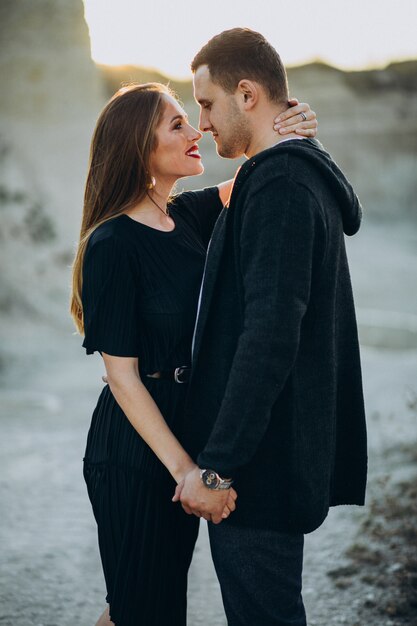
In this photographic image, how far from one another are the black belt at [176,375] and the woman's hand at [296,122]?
27.8 inches

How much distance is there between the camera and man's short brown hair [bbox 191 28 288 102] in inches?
77.9

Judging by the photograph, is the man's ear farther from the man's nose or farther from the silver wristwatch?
the silver wristwatch

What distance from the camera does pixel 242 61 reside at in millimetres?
1976

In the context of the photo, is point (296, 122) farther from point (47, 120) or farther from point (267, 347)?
point (47, 120)

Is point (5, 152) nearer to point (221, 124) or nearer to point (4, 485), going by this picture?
point (4, 485)

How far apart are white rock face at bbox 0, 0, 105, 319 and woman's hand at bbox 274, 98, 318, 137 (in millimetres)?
8950

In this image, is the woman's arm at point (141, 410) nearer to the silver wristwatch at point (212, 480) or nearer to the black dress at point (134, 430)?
the black dress at point (134, 430)

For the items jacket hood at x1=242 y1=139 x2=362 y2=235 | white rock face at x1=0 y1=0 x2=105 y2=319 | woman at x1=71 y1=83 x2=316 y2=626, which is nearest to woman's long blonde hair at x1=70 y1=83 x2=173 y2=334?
woman at x1=71 y1=83 x2=316 y2=626

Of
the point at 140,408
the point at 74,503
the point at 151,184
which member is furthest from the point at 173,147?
the point at 74,503

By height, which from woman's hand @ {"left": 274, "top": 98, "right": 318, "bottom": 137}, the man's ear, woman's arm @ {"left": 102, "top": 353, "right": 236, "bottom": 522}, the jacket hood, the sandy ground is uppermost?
the man's ear

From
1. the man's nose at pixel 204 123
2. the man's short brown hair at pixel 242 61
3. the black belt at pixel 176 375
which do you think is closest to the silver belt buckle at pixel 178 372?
the black belt at pixel 176 375

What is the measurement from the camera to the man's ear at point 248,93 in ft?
6.48

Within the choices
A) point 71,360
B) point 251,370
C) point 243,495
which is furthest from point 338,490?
point 71,360

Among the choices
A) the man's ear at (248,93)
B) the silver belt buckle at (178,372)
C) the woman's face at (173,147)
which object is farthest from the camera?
the woman's face at (173,147)
